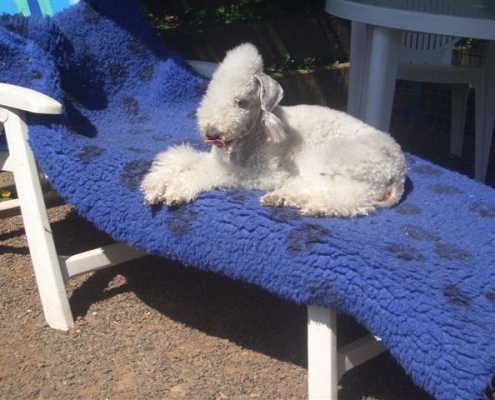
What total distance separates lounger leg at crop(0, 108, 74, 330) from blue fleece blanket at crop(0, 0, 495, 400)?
0.06 m

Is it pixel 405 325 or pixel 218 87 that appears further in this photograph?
pixel 218 87

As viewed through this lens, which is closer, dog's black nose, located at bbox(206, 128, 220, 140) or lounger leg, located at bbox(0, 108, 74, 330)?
dog's black nose, located at bbox(206, 128, 220, 140)


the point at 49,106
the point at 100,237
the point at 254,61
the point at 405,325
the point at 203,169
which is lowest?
the point at 100,237

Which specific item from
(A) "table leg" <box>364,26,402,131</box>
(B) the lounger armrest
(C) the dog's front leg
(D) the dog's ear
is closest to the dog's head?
(D) the dog's ear

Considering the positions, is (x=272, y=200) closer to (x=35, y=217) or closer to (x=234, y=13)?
(x=35, y=217)

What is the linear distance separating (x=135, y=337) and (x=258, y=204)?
76cm

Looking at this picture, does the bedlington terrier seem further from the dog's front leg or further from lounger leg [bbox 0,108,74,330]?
lounger leg [bbox 0,108,74,330]

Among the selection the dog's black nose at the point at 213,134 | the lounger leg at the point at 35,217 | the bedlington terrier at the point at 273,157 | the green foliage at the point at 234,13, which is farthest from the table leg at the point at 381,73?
the green foliage at the point at 234,13

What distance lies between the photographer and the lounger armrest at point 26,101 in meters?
2.27

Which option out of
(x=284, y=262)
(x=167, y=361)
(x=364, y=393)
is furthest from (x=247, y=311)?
(x=284, y=262)

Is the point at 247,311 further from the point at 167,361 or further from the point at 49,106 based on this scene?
the point at 49,106

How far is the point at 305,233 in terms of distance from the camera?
186 centimetres

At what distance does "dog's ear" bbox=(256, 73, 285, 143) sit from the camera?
6.88 feet

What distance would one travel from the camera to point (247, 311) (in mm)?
2621
